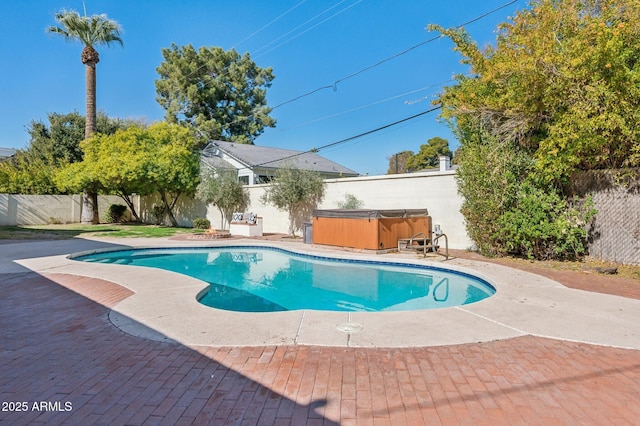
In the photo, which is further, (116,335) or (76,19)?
(76,19)

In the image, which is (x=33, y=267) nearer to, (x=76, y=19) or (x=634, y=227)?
(x=634, y=227)

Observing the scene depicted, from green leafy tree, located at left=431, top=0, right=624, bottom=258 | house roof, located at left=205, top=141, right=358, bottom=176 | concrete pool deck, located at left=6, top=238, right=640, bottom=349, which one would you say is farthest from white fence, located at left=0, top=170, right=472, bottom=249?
concrete pool deck, located at left=6, top=238, right=640, bottom=349

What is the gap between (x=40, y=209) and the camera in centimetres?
2136

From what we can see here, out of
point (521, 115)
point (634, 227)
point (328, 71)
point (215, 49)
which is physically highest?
point (215, 49)

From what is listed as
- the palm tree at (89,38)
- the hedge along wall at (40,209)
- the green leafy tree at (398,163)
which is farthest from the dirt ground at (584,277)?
the hedge along wall at (40,209)

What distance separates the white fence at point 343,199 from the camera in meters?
11.7

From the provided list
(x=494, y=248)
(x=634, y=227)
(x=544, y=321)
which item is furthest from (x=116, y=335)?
(x=634, y=227)

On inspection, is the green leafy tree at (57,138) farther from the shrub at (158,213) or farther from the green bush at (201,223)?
the green bush at (201,223)

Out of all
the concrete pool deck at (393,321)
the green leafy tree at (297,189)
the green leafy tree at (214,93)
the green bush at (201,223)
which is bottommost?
the concrete pool deck at (393,321)

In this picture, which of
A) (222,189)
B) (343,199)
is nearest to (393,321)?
(343,199)

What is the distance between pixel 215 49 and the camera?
3341 centimetres

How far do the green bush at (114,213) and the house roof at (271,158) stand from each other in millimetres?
6974

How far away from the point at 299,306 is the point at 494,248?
6.24 metres

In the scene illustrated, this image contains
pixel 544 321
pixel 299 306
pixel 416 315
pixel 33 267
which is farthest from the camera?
pixel 33 267
